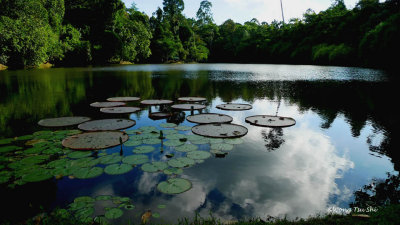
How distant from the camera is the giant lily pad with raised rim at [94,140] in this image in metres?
4.57

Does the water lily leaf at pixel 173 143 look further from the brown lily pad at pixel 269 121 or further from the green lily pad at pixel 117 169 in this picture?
the brown lily pad at pixel 269 121

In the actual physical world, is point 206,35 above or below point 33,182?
above

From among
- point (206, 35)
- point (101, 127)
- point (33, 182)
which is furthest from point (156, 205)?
point (206, 35)

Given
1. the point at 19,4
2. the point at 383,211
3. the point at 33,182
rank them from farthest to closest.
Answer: the point at 19,4, the point at 33,182, the point at 383,211

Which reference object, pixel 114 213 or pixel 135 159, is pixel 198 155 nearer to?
pixel 135 159

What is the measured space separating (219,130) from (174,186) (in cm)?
274

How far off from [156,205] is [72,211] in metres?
1.00

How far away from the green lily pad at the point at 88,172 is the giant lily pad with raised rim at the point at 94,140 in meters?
0.80

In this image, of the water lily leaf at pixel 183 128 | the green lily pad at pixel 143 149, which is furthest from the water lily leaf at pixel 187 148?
the water lily leaf at pixel 183 128

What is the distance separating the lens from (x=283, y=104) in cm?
1048

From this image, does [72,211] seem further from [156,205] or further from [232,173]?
[232,173]

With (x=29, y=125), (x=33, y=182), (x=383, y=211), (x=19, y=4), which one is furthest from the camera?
(x=19, y=4)

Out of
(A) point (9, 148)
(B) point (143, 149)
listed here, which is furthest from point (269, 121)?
(A) point (9, 148)

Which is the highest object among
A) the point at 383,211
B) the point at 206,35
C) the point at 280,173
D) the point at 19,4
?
the point at 206,35
